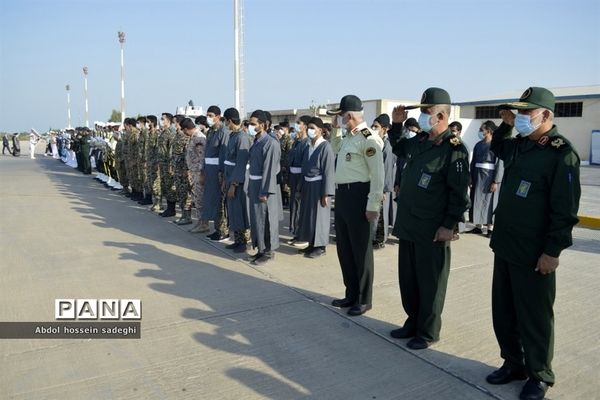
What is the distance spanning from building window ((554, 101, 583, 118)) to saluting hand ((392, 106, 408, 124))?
1096 inches

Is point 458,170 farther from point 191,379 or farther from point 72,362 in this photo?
point 72,362

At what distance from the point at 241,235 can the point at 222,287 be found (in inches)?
64.7

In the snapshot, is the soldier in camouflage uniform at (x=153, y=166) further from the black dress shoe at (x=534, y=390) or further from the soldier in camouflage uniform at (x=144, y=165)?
the black dress shoe at (x=534, y=390)

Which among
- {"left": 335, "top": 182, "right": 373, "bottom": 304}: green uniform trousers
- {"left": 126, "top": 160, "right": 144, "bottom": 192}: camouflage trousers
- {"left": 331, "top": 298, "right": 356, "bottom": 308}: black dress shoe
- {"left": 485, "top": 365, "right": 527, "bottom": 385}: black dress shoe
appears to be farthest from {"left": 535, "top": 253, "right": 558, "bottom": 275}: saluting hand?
{"left": 126, "top": 160, "right": 144, "bottom": 192}: camouflage trousers

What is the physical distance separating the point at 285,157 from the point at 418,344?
6.63m

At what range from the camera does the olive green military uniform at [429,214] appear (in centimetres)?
341

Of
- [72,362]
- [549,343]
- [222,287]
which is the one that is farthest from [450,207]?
[72,362]

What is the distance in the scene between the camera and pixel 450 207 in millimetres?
3428

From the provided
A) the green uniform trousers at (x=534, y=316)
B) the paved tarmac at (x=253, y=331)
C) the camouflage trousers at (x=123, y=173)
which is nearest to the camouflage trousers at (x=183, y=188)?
the paved tarmac at (x=253, y=331)

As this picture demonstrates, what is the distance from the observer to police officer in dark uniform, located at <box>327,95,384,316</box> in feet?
13.7

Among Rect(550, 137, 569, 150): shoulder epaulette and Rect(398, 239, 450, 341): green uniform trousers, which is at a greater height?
Rect(550, 137, 569, 150): shoulder epaulette

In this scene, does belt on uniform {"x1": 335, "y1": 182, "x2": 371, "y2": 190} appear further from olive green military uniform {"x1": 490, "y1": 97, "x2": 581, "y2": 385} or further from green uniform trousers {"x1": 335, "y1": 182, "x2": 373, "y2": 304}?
olive green military uniform {"x1": 490, "y1": 97, "x2": 581, "y2": 385}

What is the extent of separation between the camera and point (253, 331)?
391 cm

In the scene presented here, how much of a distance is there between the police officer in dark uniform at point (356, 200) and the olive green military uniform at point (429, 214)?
0.49 m
